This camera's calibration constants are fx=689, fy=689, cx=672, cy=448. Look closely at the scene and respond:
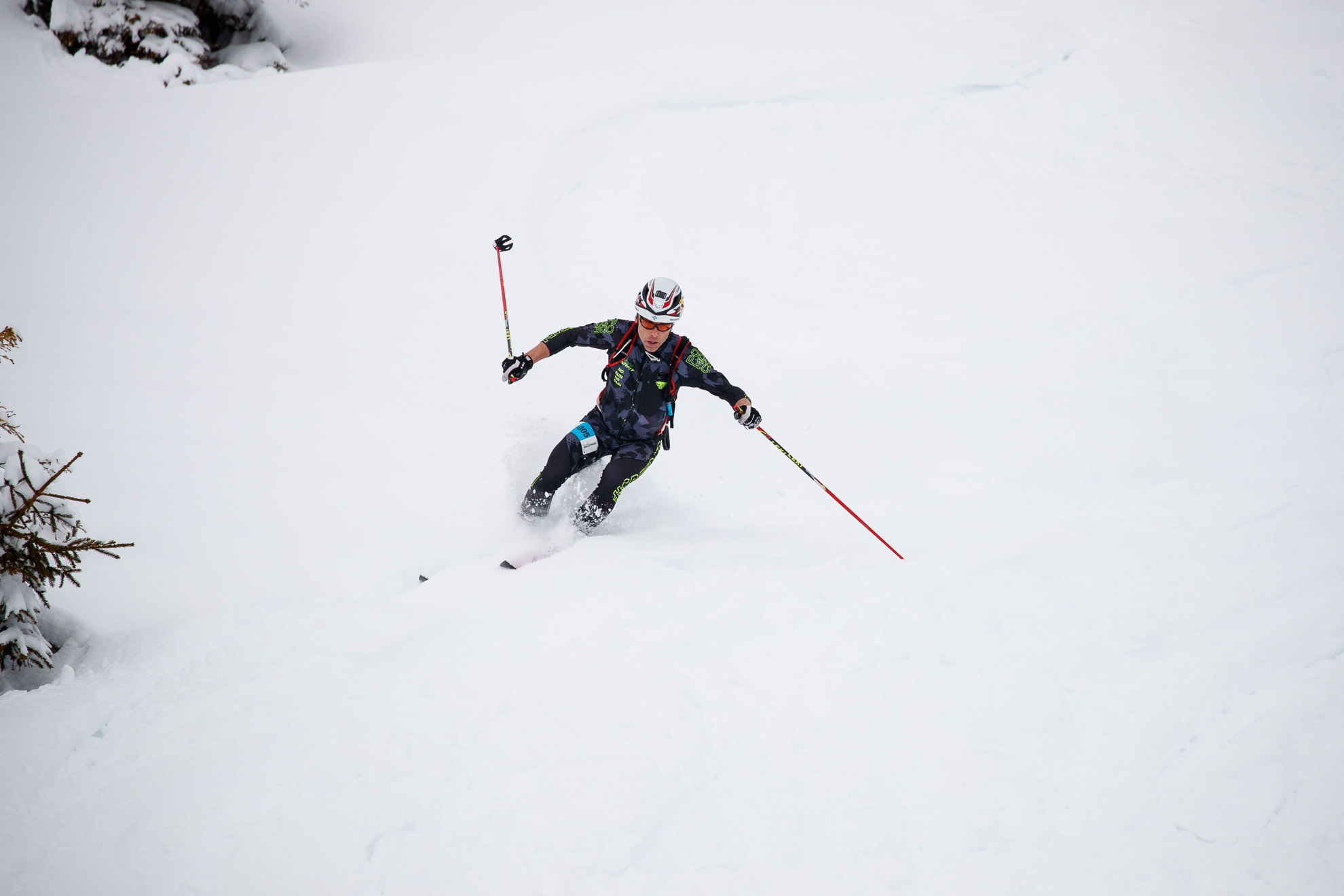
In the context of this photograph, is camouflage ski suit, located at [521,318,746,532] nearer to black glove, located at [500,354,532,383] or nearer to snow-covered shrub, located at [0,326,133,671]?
black glove, located at [500,354,532,383]

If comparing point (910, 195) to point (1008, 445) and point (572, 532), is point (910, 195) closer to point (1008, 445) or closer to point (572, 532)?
point (1008, 445)

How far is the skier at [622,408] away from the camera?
5.27 metres

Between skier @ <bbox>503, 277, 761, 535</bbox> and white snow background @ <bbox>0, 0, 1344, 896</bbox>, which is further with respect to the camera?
skier @ <bbox>503, 277, 761, 535</bbox>

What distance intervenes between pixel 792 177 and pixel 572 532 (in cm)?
709

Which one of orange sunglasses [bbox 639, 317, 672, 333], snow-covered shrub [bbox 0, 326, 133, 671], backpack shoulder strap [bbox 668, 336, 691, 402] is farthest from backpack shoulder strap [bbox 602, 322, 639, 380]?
snow-covered shrub [bbox 0, 326, 133, 671]

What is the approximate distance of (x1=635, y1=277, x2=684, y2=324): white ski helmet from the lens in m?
4.93

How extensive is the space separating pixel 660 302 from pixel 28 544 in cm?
368

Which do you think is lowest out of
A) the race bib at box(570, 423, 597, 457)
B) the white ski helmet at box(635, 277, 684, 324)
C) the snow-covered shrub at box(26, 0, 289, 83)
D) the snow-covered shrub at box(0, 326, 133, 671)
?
the race bib at box(570, 423, 597, 457)

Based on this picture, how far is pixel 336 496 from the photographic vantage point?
5.45 metres

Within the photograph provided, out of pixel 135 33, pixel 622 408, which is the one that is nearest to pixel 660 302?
pixel 622 408

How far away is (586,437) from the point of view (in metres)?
5.41

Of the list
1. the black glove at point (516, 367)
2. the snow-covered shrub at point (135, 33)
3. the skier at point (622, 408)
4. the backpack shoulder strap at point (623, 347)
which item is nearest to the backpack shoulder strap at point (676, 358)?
the skier at point (622, 408)

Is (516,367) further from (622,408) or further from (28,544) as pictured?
(28,544)

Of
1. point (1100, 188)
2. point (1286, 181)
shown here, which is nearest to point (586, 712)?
point (1100, 188)
